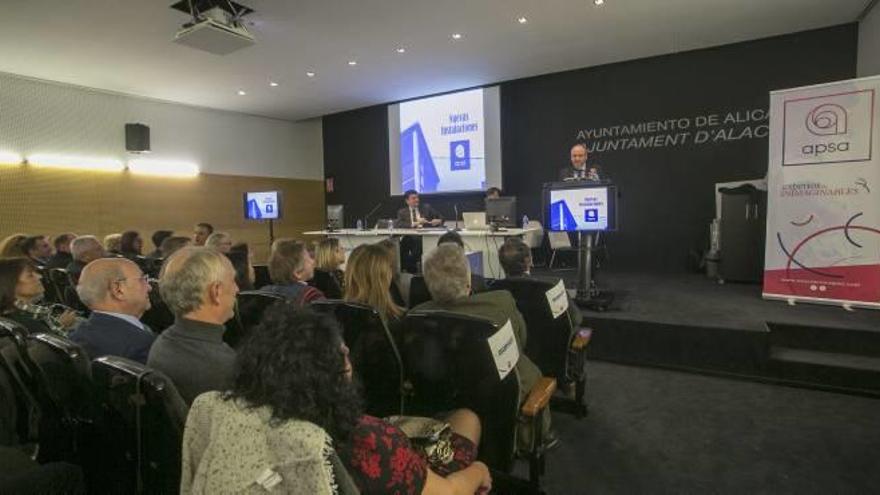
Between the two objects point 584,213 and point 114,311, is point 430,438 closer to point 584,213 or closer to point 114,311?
point 114,311

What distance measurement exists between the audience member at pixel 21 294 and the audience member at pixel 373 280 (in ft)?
4.37

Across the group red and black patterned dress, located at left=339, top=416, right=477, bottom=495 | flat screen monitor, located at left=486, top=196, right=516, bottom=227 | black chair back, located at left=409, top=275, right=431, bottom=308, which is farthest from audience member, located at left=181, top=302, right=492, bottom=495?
flat screen monitor, located at left=486, top=196, right=516, bottom=227

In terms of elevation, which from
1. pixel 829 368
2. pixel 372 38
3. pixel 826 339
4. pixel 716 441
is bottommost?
pixel 716 441

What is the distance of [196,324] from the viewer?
1.53 m

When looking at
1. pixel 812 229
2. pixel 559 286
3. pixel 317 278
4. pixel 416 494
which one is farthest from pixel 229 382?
pixel 812 229

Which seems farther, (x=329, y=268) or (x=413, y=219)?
(x=413, y=219)

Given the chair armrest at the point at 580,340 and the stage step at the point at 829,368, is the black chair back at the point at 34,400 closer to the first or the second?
the chair armrest at the point at 580,340

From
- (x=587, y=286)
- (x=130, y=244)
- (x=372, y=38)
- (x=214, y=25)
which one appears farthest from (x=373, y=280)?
(x=372, y=38)

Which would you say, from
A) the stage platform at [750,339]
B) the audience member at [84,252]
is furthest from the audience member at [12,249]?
the stage platform at [750,339]

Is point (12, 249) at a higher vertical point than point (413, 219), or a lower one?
lower

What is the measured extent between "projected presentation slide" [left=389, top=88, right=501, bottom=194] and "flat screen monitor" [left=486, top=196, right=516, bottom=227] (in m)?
1.71

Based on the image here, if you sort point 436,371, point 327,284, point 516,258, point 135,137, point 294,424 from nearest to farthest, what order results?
point 294,424, point 436,371, point 516,258, point 327,284, point 135,137

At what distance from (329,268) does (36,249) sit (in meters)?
3.24

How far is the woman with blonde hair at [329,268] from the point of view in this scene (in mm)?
3100
